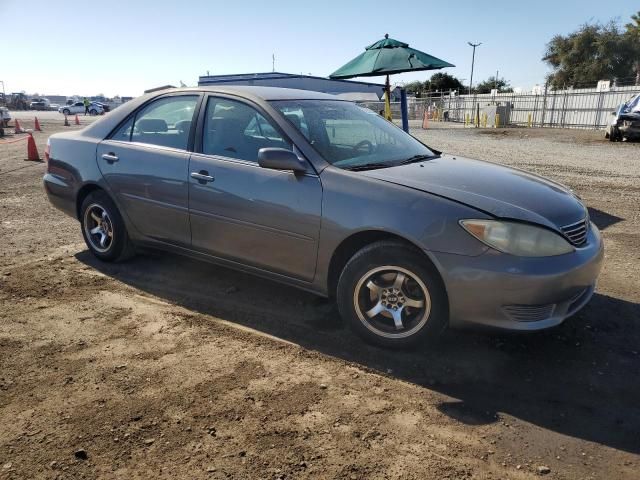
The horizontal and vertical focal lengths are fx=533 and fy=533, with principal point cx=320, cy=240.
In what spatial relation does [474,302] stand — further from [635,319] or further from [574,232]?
[635,319]

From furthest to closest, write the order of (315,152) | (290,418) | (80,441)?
(315,152) → (290,418) → (80,441)

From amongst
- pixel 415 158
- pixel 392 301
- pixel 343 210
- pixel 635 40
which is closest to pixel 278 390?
pixel 392 301

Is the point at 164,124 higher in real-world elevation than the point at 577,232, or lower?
higher

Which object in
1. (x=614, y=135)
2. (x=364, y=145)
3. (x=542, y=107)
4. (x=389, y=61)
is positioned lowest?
(x=614, y=135)

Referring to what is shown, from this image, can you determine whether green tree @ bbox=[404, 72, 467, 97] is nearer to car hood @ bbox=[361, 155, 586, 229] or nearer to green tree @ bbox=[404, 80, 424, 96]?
green tree @ bbox=[404, 80, 424, 96]

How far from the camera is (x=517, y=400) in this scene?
2.90 metres

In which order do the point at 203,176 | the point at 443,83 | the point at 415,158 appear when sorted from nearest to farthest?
1. the point at 203,176
2. the point at 415,158
3. the point at 443,83

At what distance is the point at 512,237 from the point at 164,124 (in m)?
2.98

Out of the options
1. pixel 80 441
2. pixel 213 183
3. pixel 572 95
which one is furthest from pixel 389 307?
pixel 572 95

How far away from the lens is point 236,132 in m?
4.06

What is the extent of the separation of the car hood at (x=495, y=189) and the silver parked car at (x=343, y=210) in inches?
0.5

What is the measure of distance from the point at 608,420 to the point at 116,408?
100 inches

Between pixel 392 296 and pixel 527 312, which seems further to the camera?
pixel 392 296

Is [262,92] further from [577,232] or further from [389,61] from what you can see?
[389,61]
